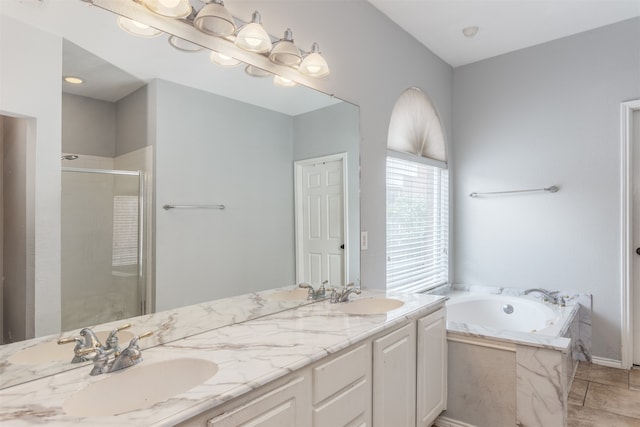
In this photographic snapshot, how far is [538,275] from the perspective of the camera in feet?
10.8

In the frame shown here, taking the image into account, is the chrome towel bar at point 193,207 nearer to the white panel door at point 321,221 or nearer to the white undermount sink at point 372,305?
Result: the white panel door at point 321,221

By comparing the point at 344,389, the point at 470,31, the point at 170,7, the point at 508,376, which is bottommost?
the point at 508,376

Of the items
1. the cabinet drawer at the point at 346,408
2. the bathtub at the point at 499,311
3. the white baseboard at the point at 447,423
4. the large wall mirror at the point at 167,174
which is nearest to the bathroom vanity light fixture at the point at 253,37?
the large wall mirror at the point at 167,174

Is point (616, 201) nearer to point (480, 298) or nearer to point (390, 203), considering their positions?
point (480, 298)

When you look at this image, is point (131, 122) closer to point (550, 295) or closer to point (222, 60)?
point (222, 60)

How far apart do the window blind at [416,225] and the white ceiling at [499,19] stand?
1.05 m

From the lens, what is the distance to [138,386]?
45.0 inches

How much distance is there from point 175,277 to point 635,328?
3418mm

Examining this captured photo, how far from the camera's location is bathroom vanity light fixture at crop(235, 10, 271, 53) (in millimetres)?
1686

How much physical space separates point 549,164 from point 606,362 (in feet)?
5.42

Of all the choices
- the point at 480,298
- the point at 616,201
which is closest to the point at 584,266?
the point at 616,201

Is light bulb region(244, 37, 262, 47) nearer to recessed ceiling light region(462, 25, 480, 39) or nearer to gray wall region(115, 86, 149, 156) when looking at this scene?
gray wall region(115, 86, 149, 156)

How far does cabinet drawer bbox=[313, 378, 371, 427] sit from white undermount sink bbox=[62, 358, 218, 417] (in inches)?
17.1

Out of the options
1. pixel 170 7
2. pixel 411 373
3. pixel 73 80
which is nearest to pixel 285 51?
pixel 170 7
